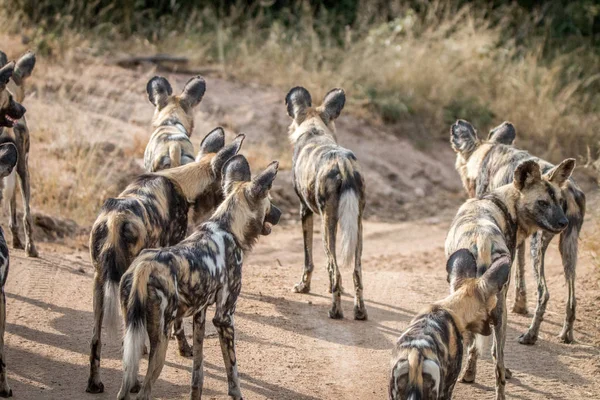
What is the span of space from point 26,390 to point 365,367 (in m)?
1.80

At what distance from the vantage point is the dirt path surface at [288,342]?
16.6 feet

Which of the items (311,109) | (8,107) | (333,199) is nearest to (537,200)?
(333,199)

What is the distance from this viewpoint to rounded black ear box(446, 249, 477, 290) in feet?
14.4

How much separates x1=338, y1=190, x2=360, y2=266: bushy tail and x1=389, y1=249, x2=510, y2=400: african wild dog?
160 centimetres

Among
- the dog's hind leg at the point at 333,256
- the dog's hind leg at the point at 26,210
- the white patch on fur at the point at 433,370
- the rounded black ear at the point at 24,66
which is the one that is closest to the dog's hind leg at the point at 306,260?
the dog's hind leg at the point at 333,256

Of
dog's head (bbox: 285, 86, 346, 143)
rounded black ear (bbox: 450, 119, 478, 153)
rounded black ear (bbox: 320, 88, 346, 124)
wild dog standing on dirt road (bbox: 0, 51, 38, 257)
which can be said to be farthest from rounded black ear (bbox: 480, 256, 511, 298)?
wild dog standing on dirt road (bbox: 0, 51, 38, 257)

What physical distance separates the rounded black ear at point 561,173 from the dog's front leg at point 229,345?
6.79 ft

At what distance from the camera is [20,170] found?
23.5 feet

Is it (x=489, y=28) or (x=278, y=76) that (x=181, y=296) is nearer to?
(x=278, y=76)

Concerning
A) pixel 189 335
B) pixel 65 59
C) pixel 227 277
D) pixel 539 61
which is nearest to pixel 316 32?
pixel 539 61

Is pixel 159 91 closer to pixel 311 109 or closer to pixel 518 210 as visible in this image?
pixel 311 109

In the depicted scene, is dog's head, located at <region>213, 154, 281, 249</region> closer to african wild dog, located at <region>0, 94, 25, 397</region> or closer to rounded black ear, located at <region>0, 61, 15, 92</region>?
african wild dog, located at <region>0, 94, 25, 397</region>

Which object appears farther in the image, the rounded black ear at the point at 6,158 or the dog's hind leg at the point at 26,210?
the dog's hind leg at the point at 26,210

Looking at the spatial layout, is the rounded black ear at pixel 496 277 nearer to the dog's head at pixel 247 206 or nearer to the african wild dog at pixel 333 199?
the dog's head at pixel 247 206
